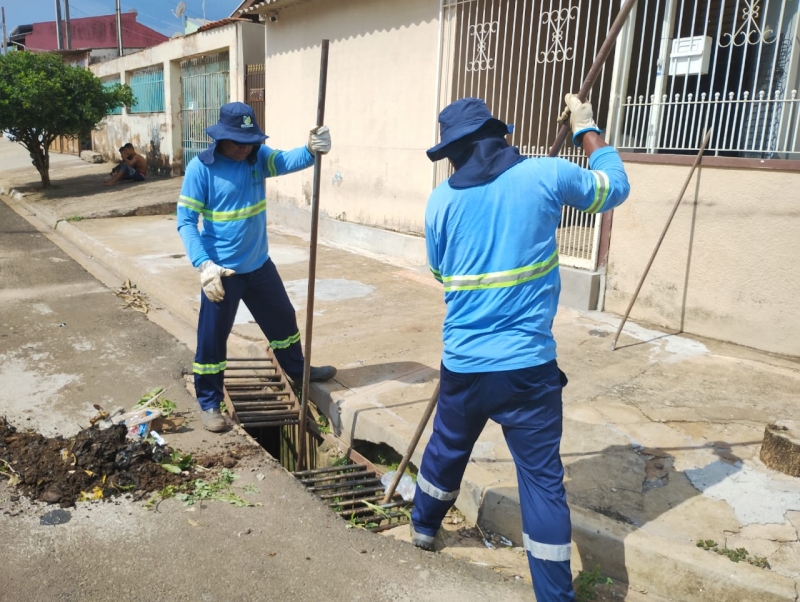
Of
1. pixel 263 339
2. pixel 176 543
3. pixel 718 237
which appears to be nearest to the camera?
pixel 176 543

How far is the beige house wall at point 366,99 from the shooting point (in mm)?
8125

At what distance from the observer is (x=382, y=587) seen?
2641 millimetres

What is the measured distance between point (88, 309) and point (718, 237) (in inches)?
222

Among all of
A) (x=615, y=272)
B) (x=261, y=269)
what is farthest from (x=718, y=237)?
(x=261, y=269)

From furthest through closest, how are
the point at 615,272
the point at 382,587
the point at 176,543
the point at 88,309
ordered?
the point at 88,309 → the point at 615,272 → the point at 176,543 → the point at 382,587

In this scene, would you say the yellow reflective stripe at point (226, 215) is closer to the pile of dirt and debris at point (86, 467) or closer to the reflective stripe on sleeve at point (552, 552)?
the pile of dirt and debris at point (86, 467)

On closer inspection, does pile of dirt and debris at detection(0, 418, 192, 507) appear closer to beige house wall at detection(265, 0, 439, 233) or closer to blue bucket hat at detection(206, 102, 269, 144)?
blue bucket hat at detection(206, 102, 269, 144)

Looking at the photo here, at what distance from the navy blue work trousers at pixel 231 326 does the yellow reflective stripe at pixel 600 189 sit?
7.63 feet

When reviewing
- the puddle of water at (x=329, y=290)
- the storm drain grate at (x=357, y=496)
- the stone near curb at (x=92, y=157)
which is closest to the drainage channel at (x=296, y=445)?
the storm drain grate at (x=357, y=496)

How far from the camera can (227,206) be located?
155 inches

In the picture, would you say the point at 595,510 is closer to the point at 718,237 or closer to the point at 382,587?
the point at 382,587

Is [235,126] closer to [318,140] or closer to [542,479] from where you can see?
[318,140]

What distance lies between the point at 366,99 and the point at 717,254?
5389mm

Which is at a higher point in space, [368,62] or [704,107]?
[368,62]
